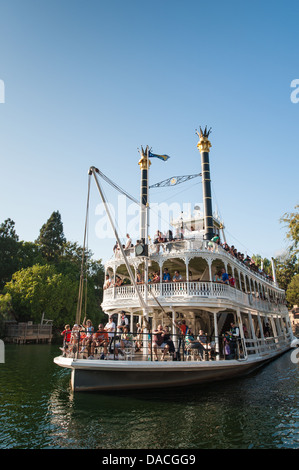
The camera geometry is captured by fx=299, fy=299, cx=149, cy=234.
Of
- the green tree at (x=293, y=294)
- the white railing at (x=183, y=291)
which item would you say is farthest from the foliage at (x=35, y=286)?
the green tree at (x=293, y=294)

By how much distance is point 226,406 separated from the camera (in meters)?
10.5

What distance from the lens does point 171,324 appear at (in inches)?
675

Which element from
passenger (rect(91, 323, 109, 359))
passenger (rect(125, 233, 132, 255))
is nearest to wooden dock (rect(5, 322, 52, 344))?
passenger (rect(125, 233, 132, 255))

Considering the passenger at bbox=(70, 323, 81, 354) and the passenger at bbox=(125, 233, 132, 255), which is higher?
the passenger at bbox=(125, 233, 132, 255)

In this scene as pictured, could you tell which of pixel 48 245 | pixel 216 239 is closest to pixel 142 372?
pixel 216 239

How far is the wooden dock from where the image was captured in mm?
40625

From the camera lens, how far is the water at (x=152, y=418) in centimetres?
743

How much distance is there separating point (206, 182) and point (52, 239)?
55.4 metres

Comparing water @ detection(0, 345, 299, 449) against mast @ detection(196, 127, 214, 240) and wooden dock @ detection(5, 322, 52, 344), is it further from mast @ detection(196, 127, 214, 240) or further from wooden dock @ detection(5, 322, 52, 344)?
wooden dock @ detection(5, 322, 52, 344)

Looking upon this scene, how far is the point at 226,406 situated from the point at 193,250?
7.62 metres

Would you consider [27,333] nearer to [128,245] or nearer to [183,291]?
[128,245]

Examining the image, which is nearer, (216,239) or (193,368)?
(193,368)

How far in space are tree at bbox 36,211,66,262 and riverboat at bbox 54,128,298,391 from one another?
1958 inches
